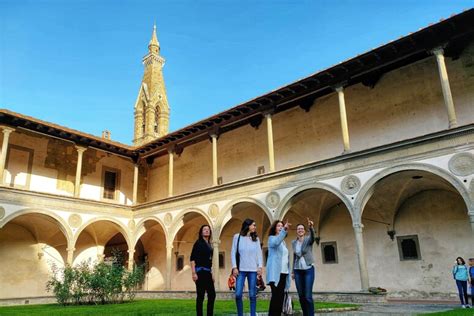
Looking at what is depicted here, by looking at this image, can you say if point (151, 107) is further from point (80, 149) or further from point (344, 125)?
point (344, 125)

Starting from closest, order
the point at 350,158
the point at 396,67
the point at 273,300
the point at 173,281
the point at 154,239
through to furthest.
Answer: the point at 273,300 < the point at 350,158 < the point at 396,67 < the point at 173,281 < the point at 154,239

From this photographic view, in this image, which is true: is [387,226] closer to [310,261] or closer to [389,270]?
[389,270]

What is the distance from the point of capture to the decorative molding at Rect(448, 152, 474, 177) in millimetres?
10531

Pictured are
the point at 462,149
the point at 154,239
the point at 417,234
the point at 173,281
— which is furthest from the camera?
the point at 154,239

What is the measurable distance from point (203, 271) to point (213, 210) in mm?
11405

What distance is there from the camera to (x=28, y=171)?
19.0 meters

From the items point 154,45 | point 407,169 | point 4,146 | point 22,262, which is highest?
point 154,45

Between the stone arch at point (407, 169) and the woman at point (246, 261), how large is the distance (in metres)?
7.53

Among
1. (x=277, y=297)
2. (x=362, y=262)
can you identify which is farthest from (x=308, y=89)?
(x=277, y=297)

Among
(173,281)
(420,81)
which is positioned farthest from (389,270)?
(173,281)

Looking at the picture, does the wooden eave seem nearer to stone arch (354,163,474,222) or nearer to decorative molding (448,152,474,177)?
decorative molding (448,152,474,177)

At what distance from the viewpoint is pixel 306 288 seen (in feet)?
18.8

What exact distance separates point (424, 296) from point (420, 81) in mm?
7509

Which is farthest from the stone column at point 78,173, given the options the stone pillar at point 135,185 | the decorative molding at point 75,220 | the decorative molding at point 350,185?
the decorative molding at point 350,185
